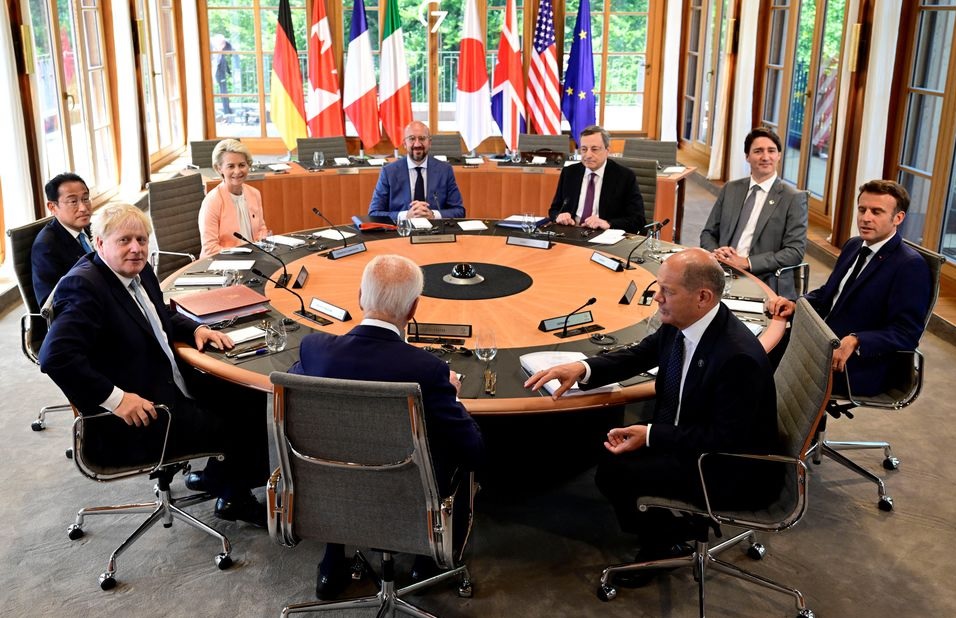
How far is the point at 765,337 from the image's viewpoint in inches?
139

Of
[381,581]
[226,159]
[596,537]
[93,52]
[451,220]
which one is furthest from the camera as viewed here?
[93,52]

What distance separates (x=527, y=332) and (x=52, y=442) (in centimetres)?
246

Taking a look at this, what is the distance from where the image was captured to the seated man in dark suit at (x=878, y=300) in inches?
141

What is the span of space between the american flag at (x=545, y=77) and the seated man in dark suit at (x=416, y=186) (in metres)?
4.23

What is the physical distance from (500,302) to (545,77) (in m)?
6.68

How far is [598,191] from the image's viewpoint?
5.82 metres

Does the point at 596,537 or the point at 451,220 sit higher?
the point at 451,220

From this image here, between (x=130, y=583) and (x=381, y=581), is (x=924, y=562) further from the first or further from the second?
(x=130, y=583)

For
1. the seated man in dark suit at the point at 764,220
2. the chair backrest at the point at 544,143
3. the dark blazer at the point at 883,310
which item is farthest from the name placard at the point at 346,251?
the chair backrest at the point at 544,143

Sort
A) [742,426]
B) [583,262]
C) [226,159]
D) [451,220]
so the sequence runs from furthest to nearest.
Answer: [451,220] → [226,159] → [583,262] → [742,426]

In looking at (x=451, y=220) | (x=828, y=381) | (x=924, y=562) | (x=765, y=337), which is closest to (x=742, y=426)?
(x=828, y=381)

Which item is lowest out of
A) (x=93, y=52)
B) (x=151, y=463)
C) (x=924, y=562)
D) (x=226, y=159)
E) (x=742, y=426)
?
(x=924, y=562)

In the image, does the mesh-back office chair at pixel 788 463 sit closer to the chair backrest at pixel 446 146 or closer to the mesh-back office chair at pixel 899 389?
the mesh-back office chair at pixel 899 389

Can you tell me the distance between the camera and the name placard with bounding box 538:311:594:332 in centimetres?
357
